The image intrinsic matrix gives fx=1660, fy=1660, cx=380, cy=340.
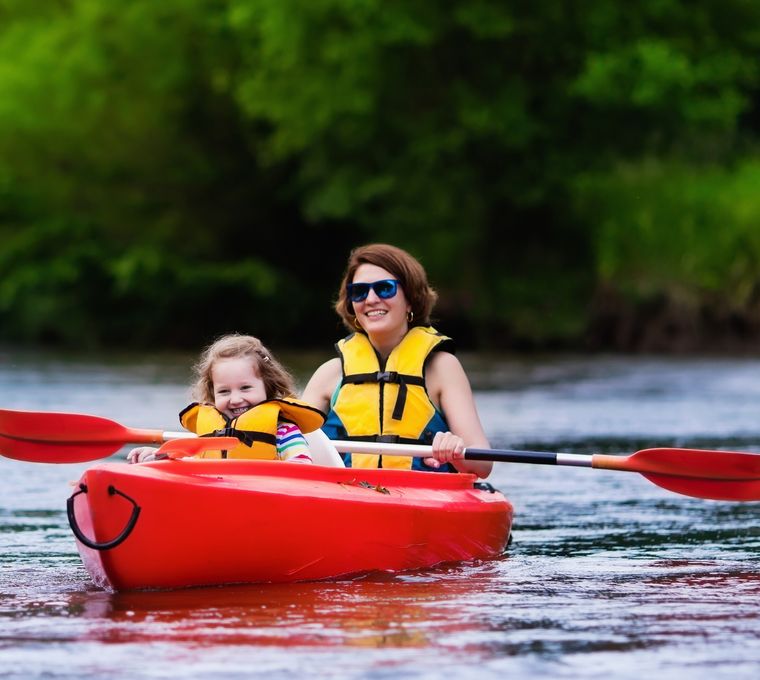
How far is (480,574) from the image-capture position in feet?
17.5

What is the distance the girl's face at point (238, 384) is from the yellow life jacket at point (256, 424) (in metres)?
0.04

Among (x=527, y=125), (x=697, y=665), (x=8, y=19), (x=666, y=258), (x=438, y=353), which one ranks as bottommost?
(x=697, y=665)

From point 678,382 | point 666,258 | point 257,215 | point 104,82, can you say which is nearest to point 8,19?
point 104,82

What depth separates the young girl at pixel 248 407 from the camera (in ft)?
16.6

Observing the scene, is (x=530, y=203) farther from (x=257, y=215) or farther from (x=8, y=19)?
(x=8, y=19)

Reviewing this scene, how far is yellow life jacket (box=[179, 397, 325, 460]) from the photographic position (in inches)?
199

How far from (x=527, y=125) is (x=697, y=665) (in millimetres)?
19182

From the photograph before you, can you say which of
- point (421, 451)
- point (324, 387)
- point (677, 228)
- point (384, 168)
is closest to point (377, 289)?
point (324, 387)

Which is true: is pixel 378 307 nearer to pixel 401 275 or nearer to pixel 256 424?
pixel 401 275

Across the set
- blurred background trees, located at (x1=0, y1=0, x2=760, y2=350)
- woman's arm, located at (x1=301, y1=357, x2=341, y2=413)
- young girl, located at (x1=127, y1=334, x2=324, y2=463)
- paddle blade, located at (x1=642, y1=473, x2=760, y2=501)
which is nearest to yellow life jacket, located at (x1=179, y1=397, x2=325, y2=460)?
young girl, located at (x1=127, y1=334, x2=324, y2=463)

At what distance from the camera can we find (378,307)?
570 centimetres

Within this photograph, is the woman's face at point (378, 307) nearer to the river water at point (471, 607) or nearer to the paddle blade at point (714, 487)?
the river water at point (471, 607)

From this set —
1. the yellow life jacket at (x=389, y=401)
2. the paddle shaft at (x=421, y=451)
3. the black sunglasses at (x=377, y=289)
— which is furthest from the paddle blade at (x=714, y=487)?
the black sunglasses at (x=377, y=289)

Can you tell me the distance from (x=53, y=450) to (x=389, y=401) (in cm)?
121
